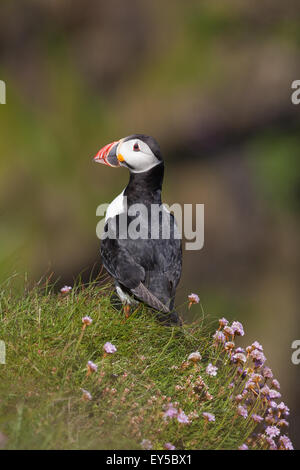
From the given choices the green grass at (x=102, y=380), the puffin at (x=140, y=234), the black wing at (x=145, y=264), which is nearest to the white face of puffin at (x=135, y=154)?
the puffin at (x=140, y=234)

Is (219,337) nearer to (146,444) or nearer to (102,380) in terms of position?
(102,380)

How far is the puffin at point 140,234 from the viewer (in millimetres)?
3756

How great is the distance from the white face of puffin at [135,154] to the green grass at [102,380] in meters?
0.75

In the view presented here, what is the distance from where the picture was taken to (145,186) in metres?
3.88

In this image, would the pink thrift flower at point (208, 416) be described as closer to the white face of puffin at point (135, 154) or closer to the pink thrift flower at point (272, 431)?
the pink thrift flower at point (272, 431)

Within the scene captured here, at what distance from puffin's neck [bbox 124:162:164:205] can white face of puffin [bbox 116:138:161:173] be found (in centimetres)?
6

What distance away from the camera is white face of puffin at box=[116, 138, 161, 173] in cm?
378

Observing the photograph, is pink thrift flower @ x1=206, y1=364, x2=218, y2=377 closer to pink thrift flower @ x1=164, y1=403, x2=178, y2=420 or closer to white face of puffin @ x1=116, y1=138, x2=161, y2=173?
pink thrift flower @ x1=164, y1=403, x2=178, y2=420

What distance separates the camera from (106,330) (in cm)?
335

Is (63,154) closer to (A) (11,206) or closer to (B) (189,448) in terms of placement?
(A) (11,206)

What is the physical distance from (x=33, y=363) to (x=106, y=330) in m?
0.50

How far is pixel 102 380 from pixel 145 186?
1298 millimetres

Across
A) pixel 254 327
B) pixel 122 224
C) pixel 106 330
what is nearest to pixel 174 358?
pixel 106 330

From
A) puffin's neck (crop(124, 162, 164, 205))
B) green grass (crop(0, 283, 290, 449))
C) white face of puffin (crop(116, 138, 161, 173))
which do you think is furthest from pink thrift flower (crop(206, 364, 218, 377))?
white face of puffin (crop(116, 138, 161, 173))
